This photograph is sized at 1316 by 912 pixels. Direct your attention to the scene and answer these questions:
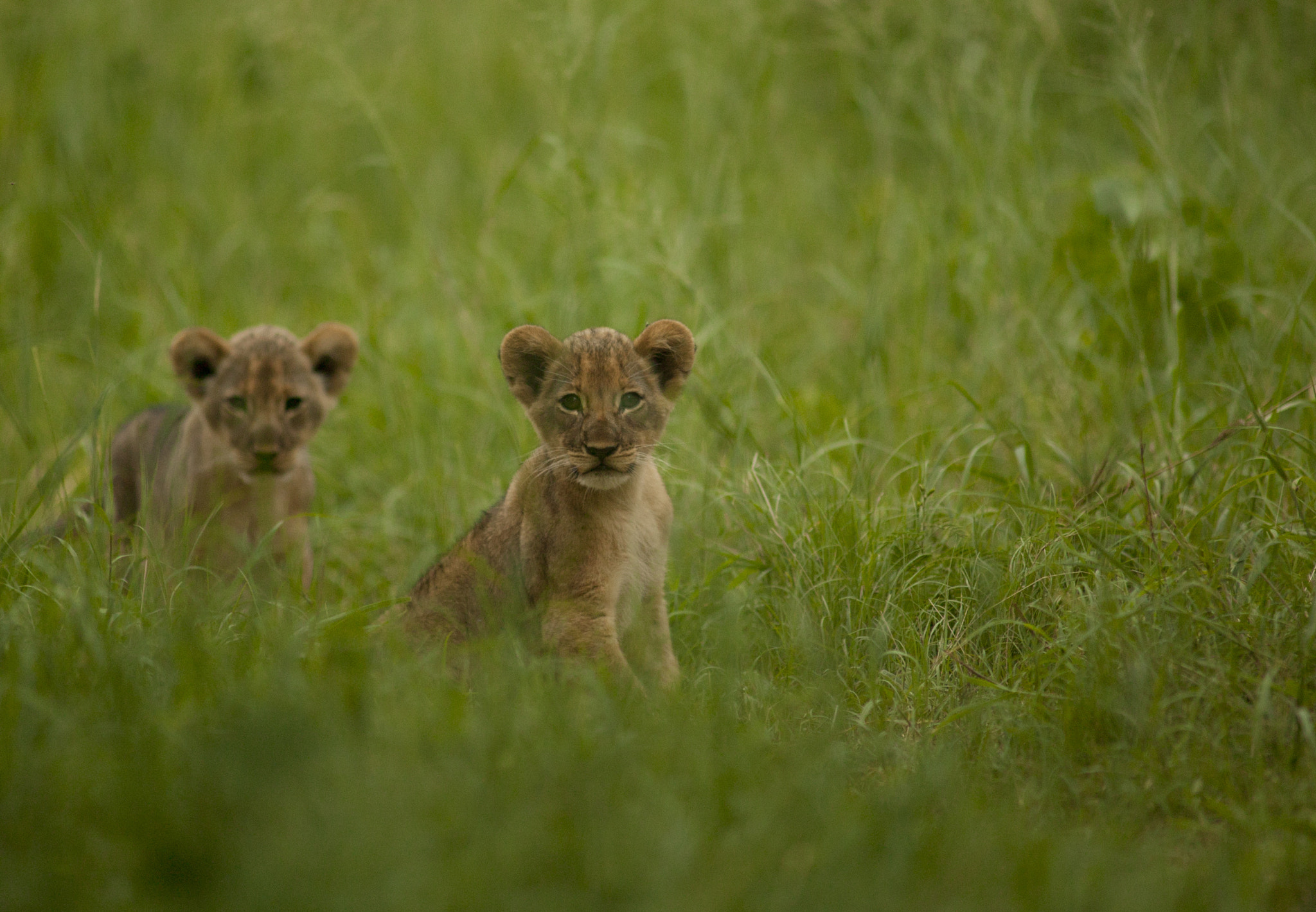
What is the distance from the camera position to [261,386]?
5062mm

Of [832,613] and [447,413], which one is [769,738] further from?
[447,413]

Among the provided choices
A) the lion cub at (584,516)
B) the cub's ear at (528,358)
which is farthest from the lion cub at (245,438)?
the cub's ear at (528,358)

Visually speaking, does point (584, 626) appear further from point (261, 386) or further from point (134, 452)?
point (134, 452)

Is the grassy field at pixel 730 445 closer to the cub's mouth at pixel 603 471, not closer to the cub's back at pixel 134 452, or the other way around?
the cub's back at pixel 134 452

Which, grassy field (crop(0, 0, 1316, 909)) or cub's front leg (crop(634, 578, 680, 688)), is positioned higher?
grassy field (crop(0, 0, 1316, 909))

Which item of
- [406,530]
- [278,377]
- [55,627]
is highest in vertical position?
[278,377]

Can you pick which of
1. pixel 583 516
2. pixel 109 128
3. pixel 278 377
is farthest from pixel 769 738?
pixel 109 128

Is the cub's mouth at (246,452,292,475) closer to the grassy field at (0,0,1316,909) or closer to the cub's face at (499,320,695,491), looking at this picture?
the grassy field at (0,0,1316,909)

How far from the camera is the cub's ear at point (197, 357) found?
5082mm

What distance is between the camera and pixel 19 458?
19.0 feet

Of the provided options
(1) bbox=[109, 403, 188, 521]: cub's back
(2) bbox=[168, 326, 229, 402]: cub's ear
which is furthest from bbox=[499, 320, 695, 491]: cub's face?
(1) bbox=[109, 403, 188, 521]: cub's back

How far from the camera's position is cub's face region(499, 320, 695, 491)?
3.97m

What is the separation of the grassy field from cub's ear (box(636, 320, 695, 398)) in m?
0.56

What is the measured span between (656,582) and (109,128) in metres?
5.88
